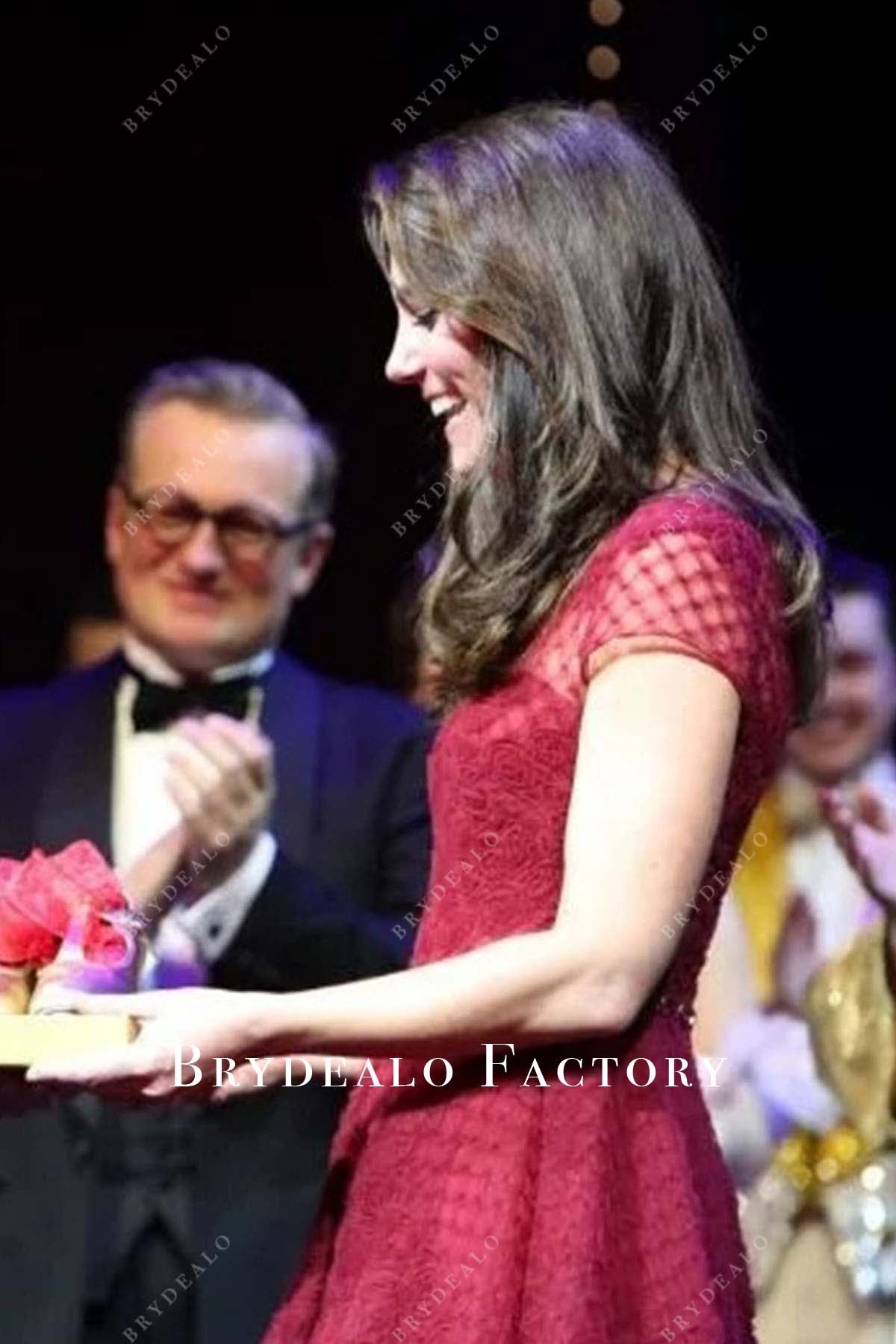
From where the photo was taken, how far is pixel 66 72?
3066 mm

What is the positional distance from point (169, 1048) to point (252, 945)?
1597 millimetres

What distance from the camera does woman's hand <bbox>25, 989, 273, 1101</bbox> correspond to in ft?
4.52

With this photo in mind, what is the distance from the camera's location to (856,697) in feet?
10.8

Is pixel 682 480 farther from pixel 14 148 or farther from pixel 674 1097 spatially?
pixel 14 148

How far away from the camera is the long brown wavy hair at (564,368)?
1.52 m

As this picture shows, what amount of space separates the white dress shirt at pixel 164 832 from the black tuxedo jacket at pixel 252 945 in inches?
0.5

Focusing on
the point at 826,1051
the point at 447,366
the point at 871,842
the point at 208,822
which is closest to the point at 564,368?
the point at 447,366

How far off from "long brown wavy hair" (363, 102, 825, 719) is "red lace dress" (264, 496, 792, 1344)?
25mm

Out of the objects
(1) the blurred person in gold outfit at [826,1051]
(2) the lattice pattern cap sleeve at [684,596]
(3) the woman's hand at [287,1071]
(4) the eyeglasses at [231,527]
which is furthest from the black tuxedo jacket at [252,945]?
(2) the lattice pattern cap sleeve at [684,596]

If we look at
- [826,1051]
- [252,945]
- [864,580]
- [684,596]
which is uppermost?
[684,596]

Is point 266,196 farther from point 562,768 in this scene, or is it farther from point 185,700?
point 562,768

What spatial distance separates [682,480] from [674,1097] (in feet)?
1.11

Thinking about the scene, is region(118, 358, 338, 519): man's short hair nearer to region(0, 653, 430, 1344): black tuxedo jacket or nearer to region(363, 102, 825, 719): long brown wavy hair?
region(0, 653, 430, 1344): black tuxedo jacket

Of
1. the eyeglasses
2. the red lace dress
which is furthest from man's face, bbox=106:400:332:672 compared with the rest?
the red lace dress
